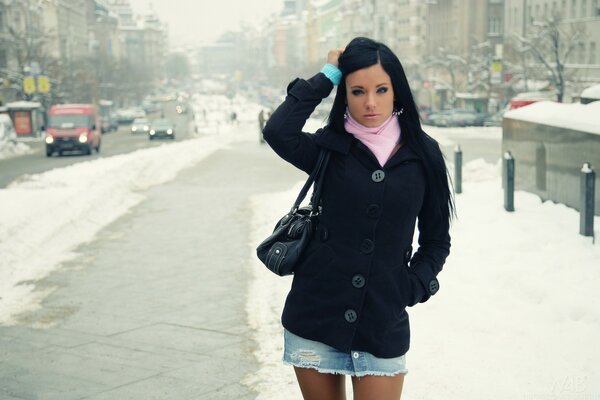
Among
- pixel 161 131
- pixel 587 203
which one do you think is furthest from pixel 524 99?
pixel 587 203

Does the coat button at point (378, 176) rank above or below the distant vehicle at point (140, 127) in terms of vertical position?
above

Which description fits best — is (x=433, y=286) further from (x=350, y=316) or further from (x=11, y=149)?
(x=11, y=149)

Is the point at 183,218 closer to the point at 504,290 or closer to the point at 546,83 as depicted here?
the point at 504,290

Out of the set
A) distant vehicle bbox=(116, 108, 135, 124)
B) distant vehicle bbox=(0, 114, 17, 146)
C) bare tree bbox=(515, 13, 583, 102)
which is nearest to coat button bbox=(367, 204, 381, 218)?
distant vehicle bbox=(0, 114, 17, 146)

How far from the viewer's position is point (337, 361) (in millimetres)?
3479

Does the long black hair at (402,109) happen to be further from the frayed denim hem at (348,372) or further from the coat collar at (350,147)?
the frayed denim hem at (348,372)

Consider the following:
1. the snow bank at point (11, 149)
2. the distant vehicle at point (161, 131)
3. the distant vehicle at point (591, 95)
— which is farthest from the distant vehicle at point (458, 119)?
the distant vehicle at point (591, 95)

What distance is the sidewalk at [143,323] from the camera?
6.34m

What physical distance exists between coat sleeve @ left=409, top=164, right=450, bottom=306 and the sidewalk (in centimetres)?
261

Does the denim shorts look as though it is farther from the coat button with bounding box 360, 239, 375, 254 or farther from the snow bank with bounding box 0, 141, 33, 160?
the snow bank with bounding box 0, 141, 33, 160

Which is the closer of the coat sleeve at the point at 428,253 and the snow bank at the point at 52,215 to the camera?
the coat sleeve at the point at 428,253

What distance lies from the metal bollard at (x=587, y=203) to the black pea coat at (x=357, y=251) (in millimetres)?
6748

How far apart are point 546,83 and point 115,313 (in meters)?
57.9

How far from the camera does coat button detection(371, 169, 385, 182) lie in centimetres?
344
